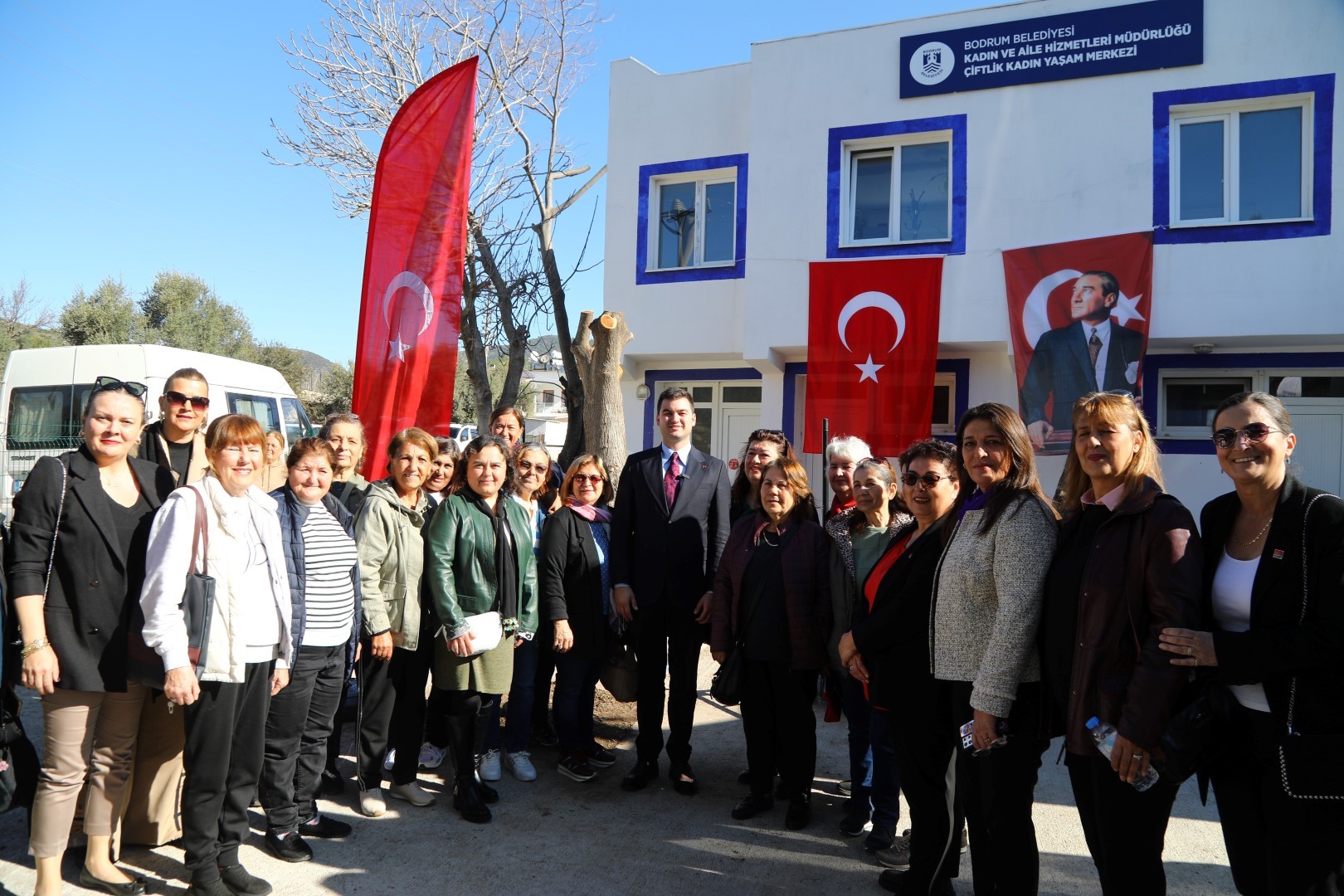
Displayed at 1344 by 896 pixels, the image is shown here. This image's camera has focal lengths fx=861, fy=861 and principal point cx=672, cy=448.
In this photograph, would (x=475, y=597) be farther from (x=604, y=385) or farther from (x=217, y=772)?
(x=604, y=385)

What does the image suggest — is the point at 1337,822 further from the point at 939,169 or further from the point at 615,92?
the point at 615,92

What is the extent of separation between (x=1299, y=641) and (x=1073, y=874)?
1851 mm

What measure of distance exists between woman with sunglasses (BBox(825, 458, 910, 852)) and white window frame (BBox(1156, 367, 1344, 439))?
6.88 m

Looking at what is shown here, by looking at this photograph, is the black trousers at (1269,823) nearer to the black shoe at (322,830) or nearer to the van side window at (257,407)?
the black shoe at (322,830)

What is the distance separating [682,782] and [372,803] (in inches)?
61.0

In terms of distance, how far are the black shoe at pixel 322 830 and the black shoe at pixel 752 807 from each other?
182 centimetres

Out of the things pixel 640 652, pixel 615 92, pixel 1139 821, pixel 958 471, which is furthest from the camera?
pixel 615 92

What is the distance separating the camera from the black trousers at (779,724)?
416cm

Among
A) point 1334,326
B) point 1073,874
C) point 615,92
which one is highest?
point 615,92

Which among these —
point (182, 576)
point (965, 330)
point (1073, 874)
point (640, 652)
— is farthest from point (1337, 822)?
point (965, 330)

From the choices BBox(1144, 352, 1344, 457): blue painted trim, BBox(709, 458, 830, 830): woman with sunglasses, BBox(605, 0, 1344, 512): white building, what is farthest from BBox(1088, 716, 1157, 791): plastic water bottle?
BBox(1144, 352, 1344, 457): blue painted trim

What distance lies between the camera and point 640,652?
15.5 feet

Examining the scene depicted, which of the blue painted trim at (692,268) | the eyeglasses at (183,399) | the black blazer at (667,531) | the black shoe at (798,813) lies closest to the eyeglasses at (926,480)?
the black blazer at (667,531)

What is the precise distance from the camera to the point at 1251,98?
892 cm
